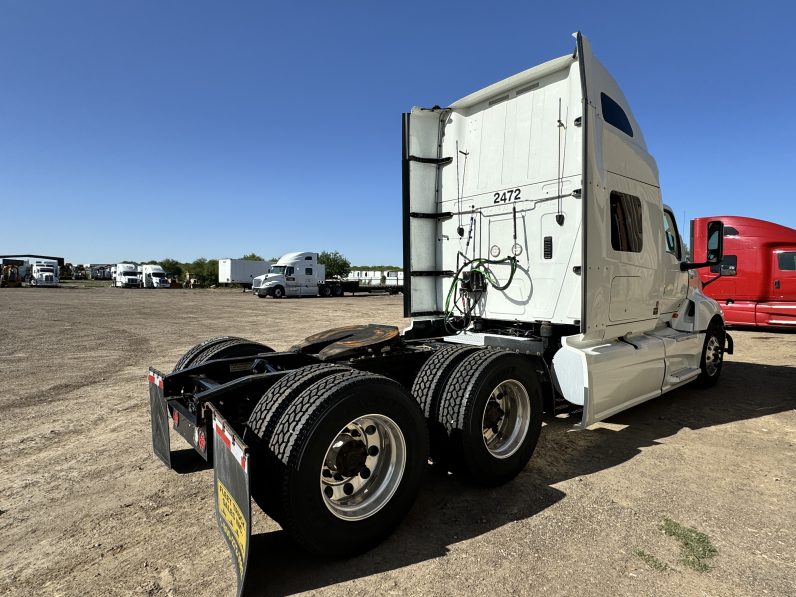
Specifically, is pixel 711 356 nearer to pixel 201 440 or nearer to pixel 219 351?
pixel 219 351

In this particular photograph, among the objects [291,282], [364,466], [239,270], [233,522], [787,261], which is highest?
[239,270]

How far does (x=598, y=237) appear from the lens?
4.28 m

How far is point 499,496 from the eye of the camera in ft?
10.8

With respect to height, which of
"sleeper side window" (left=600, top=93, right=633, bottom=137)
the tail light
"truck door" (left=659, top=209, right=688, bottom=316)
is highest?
"sleeper side window" (left=600, top=93, right=633, bottom=137)

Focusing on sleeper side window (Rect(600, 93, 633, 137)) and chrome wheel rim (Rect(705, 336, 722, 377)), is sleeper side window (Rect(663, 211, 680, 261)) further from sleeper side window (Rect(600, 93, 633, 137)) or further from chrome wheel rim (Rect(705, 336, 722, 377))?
chrome wheel rim (Rect(705, 336, 722, 377))

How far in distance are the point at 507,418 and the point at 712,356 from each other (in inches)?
177

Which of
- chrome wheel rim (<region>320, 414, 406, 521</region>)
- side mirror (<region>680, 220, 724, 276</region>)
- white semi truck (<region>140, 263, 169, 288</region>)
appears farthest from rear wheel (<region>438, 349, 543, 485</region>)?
white semi truck (<region>140, 263, 169, 288</region>)

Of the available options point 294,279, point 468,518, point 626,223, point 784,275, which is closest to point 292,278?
point 294,279

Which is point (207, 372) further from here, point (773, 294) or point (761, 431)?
point (773, 294)

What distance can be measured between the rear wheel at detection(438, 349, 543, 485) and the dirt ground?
21cm

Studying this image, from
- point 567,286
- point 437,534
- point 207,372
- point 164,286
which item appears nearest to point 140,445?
point 207,372

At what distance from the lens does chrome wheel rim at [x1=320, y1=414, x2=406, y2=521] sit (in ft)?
8.80

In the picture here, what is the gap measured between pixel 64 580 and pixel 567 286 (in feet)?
13.7

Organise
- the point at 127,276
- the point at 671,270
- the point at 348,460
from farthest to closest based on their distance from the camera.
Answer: the point at 127,276 < the point at 671,270 < the point at 348,460
